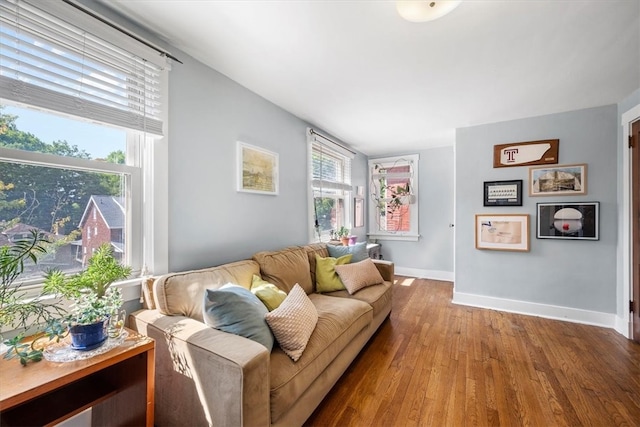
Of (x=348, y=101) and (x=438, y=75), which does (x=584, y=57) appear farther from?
(x=348, y=101)

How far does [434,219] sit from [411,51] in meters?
3.39

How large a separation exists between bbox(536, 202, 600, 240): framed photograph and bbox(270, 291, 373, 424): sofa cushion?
2.47 meters

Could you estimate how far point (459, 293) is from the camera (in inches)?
139

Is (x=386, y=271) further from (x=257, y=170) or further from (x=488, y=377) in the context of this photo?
(x=257, y=170)

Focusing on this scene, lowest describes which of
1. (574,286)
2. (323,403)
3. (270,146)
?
(323,403)

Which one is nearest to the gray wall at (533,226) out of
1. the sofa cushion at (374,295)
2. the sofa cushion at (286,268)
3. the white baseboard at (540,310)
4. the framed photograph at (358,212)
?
the white baseboard at (540,310)

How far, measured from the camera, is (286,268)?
2.33 metres

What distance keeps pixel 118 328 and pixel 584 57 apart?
11.6 feet

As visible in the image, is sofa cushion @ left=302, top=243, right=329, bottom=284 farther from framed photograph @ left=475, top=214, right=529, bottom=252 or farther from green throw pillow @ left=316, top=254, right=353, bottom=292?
framed photograph @ left=475, top=214, right=529, bottom=252

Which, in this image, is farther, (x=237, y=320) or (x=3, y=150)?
(x=237, y=320)

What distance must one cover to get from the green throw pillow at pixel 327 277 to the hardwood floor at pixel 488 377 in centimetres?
62

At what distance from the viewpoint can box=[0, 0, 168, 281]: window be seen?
121 centimetres

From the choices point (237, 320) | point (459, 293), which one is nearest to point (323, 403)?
point (237, 320)

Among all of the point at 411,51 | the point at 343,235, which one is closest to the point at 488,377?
the point at 343,235
